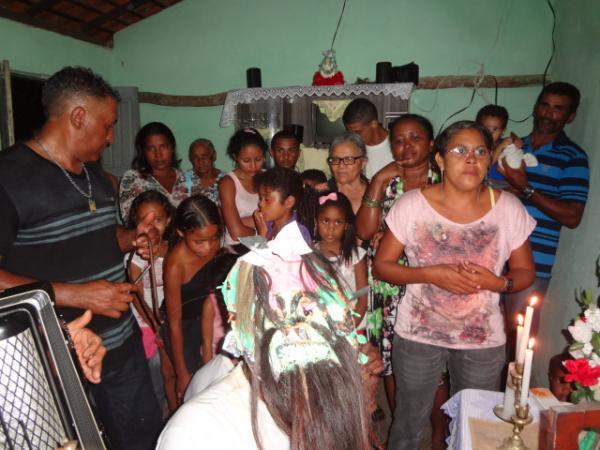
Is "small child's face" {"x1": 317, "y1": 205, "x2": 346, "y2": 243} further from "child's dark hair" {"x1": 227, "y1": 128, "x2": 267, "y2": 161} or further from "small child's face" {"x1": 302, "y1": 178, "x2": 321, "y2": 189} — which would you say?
"child's dark hair" {"x1": 227, "y1": 128, "x2": 267, "y2": 161}

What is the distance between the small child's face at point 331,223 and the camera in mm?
2492

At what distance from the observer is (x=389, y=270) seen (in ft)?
6.29

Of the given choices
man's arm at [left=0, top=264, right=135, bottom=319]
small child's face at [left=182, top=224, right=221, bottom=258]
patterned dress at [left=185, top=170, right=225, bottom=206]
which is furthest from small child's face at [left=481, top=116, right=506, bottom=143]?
man's arm at [left=0, top=264, right=135, bottom=319]

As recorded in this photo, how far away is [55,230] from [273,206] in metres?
1.33

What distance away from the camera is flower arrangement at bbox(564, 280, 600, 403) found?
45.7 inches

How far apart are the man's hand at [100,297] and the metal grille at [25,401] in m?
0.86

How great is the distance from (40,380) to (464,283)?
154 centimetres

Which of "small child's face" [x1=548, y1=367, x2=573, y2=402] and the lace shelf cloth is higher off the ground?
the lace shelf cloth

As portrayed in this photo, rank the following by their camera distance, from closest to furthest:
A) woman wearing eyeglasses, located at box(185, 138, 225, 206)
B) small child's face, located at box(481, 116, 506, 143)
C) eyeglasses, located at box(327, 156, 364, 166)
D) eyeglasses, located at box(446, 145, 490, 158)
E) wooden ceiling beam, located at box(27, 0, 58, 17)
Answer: eyeglasses, located at box(446, 145, 490, 158) → eyeglasses, located at box(327, 156, 364, 166) → small child's face, located at box(481, 116, 506, 143) → woman wearing eyeglasses, located at box(185, 138, 225, 206) → wooden ceiling beam, located at box(27, 0, 58, 17)

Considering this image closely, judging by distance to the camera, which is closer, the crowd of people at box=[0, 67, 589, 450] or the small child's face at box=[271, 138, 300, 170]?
the crowd of people at box=[0, 67, 589, 450]

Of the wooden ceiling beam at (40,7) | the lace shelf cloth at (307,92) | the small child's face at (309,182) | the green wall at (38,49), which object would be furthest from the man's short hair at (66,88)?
the wooden ceiling beam at (40,7)

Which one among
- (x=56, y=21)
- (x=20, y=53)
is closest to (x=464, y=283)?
(x=20, y=53)

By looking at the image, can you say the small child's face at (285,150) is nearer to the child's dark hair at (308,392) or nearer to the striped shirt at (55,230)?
the striped shirt at (55,230)

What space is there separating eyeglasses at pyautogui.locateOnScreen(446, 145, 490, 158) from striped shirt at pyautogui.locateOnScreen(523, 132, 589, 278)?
1.14m
